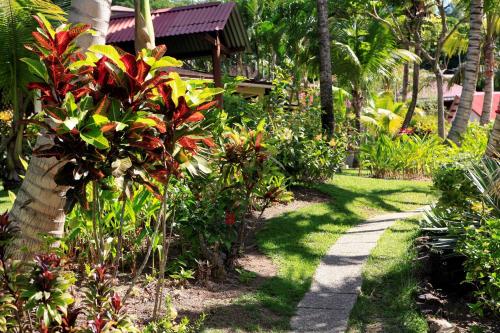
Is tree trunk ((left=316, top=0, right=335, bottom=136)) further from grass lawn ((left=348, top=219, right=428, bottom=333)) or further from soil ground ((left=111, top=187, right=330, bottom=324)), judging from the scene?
soil ground ((left=111, top=187, right=330, bottom=324))

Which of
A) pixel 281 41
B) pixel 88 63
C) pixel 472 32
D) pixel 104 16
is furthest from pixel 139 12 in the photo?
pixel 281 41

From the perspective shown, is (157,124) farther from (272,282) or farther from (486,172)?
(486,172)

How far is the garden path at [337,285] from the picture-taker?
5371 mm

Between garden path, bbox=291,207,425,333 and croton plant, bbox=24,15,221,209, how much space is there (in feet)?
7.90

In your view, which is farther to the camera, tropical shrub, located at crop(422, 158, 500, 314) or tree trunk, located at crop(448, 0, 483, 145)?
tree trunk, located at crop(448, 0, 483, 145)

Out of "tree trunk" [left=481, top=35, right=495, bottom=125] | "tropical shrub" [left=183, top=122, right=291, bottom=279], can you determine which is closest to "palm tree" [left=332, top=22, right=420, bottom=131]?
"tree trunk" [left=481, top=35, right=495, bottom=125]

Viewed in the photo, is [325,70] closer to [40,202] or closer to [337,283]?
[337,283]

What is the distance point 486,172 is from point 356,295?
2.02 metres

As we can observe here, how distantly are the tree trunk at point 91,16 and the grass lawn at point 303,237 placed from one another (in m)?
2.44

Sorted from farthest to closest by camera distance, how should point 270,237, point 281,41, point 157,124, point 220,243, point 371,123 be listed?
point 281,41, point 371,123, point 270,237, point 220,243, point 157,124

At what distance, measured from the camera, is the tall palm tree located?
12.7 feet

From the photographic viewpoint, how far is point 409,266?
6871mm

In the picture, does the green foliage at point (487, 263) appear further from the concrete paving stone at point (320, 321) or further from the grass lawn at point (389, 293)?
the concrete paving stone at point (320, 321)

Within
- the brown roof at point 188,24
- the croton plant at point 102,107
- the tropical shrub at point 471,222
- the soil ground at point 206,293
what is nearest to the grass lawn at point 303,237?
the soil ground at point 206,293
